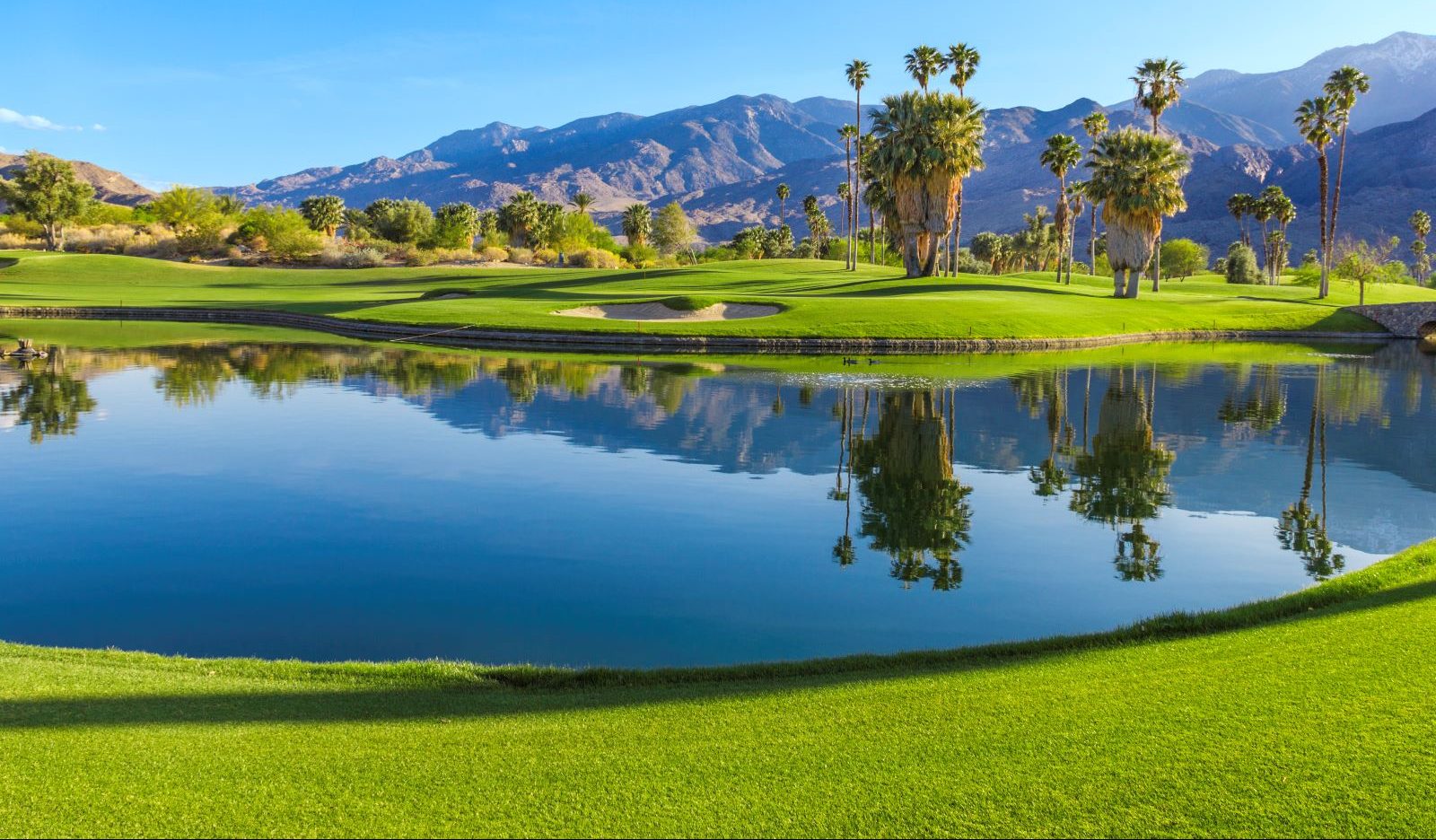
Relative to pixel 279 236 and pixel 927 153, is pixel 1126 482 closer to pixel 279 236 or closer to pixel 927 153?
pixel 927 153

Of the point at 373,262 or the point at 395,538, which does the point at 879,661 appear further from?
the point at 373,262

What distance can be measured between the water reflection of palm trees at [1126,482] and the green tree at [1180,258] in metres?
118

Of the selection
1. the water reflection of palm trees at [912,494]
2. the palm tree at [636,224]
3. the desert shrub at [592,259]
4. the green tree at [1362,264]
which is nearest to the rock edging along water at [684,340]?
the water reflection of palm trees at [912,494]

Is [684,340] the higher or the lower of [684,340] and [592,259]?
the lower

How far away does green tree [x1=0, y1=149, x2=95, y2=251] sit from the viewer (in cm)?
12244

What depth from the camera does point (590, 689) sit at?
32.1 feet

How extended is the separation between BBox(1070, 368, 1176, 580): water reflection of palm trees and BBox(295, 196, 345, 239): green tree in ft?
447

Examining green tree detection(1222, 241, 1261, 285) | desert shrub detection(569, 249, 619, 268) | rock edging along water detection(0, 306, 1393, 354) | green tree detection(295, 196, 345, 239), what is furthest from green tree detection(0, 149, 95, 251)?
green tree detection(1222, 241, 1261, 285)

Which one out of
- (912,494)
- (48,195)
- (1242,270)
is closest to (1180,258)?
(1242,270)

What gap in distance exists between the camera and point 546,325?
188ft

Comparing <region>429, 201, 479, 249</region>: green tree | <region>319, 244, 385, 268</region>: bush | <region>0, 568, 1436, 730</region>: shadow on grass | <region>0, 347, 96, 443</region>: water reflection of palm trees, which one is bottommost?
<region>0, 568, 1436, 730</region>: shadow on grass

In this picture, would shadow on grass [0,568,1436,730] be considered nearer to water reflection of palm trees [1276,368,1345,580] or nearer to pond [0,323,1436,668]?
pond [0,323,1436,668]

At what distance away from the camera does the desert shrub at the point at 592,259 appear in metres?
129

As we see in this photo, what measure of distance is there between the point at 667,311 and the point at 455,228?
84.2 meters
